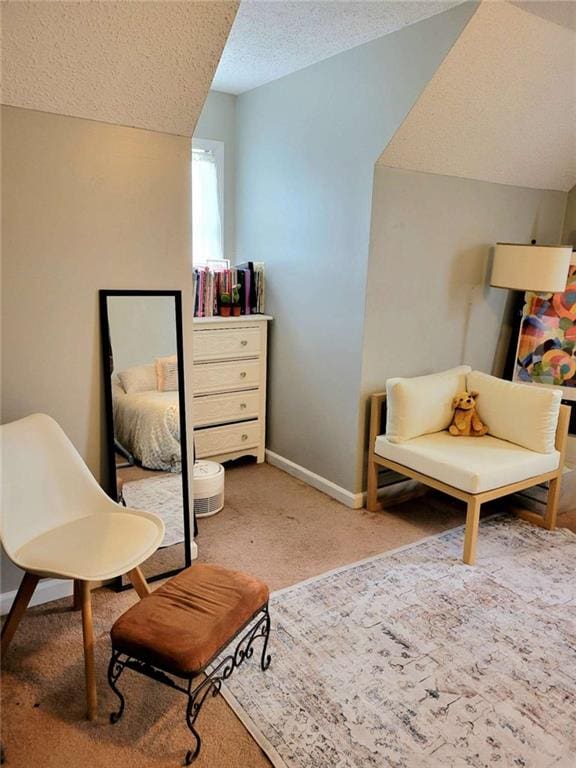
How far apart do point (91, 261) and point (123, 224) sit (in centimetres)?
19

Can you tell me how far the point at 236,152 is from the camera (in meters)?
3.88

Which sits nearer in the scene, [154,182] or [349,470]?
[154,182]

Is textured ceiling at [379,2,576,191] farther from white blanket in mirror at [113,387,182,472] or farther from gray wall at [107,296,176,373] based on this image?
white blanket in mirror at [113,387,182,472]

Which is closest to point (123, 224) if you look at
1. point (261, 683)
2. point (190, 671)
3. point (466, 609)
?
point (190, 671)

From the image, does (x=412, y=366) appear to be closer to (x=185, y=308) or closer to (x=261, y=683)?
(x=185, y=308)

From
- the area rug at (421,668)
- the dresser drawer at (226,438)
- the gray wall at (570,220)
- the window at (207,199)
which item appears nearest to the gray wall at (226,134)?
the window at (207,199)

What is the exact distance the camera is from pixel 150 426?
2461mm

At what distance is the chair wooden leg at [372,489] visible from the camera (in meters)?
3.19

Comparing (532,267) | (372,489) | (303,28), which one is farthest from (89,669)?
(532,267)

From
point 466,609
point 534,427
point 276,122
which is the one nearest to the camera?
point 466,609

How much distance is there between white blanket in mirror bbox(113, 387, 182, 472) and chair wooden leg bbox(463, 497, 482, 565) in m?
1.35

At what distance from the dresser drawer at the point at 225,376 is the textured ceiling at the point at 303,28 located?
1705mm

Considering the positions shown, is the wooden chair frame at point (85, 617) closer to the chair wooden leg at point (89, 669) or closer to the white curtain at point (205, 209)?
the chair wooden leg at point (89, 669)

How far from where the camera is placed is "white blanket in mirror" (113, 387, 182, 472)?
2.38 meters
